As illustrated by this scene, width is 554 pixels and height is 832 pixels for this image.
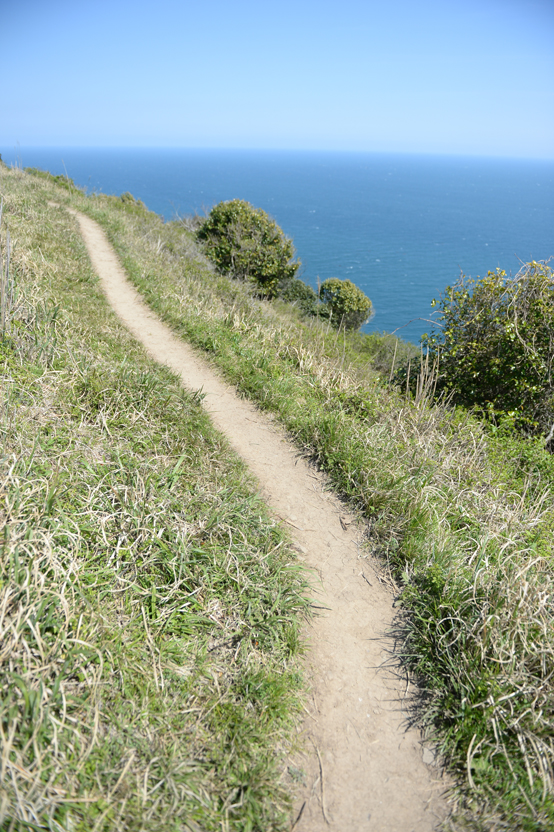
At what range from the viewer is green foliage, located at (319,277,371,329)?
83.7 feet

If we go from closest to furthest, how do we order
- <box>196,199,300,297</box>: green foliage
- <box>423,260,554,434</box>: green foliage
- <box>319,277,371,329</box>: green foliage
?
<box>423,260,554,434</box>: green foliage, <box>196,199,300,297</box>: green foliage, <box>319,277,371,329</box>: green foliage

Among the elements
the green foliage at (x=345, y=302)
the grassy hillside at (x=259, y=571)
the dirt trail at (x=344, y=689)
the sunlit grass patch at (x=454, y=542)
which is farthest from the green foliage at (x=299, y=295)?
the dirt trail at (x=344, y=689)

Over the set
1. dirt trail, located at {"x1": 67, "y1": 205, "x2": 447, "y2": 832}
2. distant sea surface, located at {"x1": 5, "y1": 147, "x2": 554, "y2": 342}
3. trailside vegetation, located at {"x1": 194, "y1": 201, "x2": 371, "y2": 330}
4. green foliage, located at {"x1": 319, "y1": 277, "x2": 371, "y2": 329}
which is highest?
distant sea surface, located at {"x1": 5, "y1": 147, "x2": 554, "y2": 342}

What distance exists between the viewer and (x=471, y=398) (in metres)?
10.5

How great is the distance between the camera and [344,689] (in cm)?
341

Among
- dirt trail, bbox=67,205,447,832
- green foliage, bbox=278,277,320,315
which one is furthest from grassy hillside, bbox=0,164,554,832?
green foliage, bbox=278,277,320,315

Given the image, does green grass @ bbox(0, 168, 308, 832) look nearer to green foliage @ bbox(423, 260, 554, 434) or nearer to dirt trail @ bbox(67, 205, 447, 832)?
dirt trail @ bbox(67, 205, 447, 832)

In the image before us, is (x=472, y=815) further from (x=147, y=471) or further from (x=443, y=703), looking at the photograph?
(x=147, y=471)

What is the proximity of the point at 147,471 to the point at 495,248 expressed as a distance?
112035mm

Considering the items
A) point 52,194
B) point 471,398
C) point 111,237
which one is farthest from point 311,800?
point 52,194

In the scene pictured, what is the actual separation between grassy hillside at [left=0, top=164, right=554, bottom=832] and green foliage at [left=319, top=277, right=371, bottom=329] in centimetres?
1924

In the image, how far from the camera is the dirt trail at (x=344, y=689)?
2.79 meters

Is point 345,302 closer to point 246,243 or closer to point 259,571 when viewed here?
point 246,243

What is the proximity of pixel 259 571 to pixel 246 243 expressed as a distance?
68.2ft
